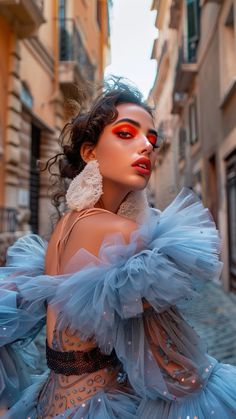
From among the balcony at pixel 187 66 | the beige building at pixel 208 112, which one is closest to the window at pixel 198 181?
the beige building at pixel 208 112

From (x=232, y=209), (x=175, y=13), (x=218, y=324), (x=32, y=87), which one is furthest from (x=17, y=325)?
(x=175, y=13)

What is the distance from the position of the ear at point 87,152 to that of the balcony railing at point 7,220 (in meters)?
7.01

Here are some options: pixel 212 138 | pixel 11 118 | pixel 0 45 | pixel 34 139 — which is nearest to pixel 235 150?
pixel 212 138

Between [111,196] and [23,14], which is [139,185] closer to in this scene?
[111,196]

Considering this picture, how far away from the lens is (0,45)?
8461mm

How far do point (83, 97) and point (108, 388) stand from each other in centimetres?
97

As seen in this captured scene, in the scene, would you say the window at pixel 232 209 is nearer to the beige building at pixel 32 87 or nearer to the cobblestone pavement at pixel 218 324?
the cobblestone pavement at pixel 218 324

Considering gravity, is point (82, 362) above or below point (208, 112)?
below

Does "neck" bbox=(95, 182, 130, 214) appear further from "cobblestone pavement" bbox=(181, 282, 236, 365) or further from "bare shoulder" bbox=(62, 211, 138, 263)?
"cobblestone pavement" bbox=(181, 282, 236, 365)

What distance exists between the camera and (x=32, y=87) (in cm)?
1082

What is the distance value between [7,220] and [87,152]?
23.6ft

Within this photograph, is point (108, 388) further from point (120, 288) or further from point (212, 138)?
point (212, 138)

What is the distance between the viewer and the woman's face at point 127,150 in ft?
4.18

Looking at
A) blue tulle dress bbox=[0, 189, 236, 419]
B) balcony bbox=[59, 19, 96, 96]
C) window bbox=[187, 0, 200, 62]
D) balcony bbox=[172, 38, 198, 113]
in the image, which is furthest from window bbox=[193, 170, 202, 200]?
blue tulle dress bbox=[0, 189, 236, 419]
